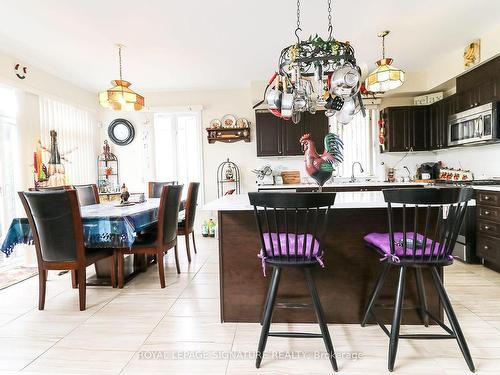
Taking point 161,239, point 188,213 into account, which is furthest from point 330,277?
point 188,213

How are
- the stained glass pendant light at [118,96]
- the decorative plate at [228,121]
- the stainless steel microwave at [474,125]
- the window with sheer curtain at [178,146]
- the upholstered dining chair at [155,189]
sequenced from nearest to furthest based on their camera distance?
1. the stained glass pendant light at [118,96]
2. the stainless steel microwave at [474,125]
3. the upholstered dining chair at [155,189]
4. the decorative plate at [228,121]
5. the window with sheer curtain at [178,146]

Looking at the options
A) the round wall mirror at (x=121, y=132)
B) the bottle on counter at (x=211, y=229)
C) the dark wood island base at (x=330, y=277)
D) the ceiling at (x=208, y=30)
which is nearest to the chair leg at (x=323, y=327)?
the dark wood island base at (x=330, y=277)

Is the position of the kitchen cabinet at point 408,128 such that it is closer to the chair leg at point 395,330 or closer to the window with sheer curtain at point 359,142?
the window with sheer curtain at point 359,142

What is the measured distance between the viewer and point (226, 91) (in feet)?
18.2

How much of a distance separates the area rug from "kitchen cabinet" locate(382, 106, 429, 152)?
17.7 feet

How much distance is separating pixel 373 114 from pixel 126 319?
16.2 feet

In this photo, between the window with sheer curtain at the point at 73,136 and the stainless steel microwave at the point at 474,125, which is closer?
the stainless steel microwave at the point at 474,125

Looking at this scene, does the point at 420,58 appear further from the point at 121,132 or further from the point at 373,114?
the point at 121,132

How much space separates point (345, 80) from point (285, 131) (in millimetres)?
3097

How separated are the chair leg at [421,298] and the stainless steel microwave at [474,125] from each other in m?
2.43

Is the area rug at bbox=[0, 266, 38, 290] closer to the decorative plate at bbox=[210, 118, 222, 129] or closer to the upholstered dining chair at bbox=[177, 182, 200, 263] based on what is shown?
the upholstered dining chair at bbox=[177, 182, 200, 263]

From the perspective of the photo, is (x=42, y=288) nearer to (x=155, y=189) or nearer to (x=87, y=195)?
(x=87, y=195)

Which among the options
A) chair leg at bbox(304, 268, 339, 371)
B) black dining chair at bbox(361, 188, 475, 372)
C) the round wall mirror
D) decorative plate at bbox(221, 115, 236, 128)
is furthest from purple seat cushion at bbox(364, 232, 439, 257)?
the round wall mirror

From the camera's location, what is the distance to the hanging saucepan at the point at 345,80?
2.01m
